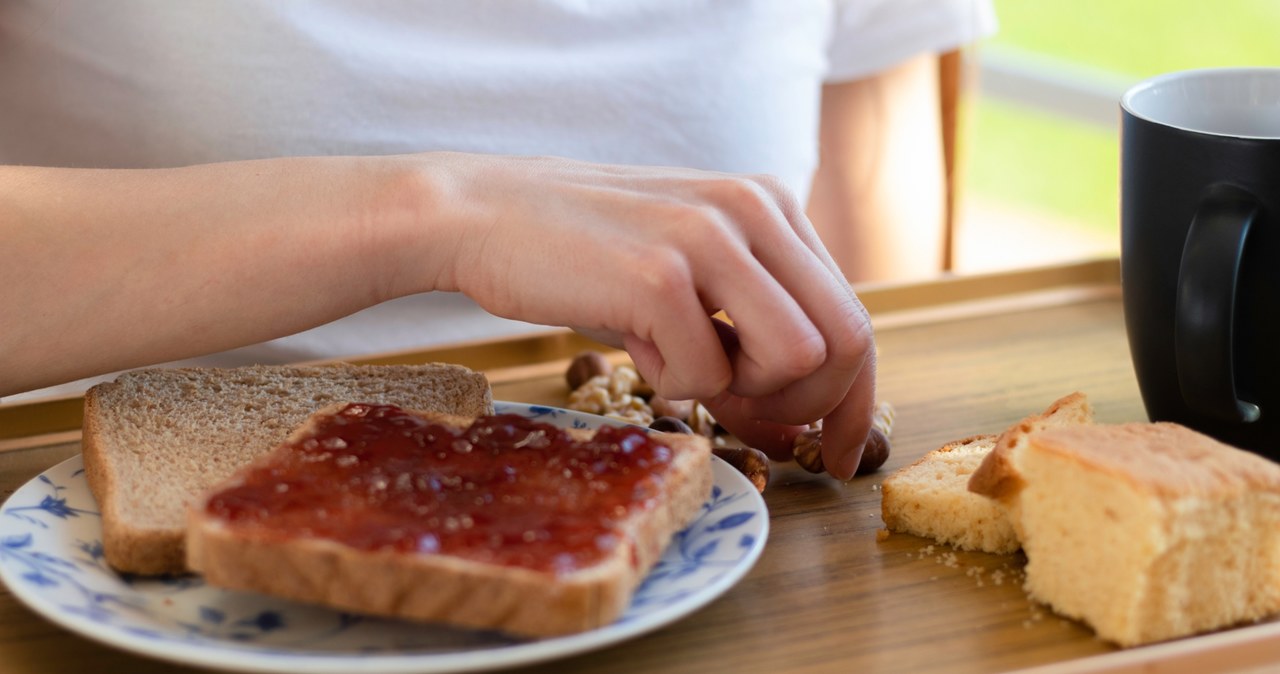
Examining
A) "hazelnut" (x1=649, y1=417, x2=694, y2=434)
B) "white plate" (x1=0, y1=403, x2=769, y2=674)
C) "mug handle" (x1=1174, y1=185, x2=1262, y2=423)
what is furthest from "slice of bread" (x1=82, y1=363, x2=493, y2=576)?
"mug handle" (x1=1174, y1=185, x2=1262, y2=423)

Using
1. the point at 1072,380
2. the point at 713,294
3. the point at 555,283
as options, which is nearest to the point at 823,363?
the point at 713,294

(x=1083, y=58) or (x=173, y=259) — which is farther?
(x=1083, y=58)

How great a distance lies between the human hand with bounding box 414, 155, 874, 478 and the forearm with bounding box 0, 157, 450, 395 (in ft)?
0.22

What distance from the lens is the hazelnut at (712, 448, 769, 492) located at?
95 cm

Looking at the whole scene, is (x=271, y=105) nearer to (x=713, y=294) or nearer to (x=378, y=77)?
(x=378, y=77)

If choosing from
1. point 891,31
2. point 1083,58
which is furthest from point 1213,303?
point 1083,58

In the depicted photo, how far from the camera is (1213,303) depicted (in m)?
0.88

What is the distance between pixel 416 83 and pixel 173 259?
1.78 ft

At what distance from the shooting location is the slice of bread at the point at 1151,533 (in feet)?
2.28

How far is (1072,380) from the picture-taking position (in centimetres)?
121

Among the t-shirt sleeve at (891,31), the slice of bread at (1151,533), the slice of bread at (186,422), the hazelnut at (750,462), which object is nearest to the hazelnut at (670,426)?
the hazelnut at (750,462)

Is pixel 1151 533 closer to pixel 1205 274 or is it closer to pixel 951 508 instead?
pixel 951 508

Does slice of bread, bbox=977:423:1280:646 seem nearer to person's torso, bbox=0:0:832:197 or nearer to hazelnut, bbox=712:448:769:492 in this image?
hazelnut, bbox=712:448:769:492

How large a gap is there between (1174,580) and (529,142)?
1002 millimetres
